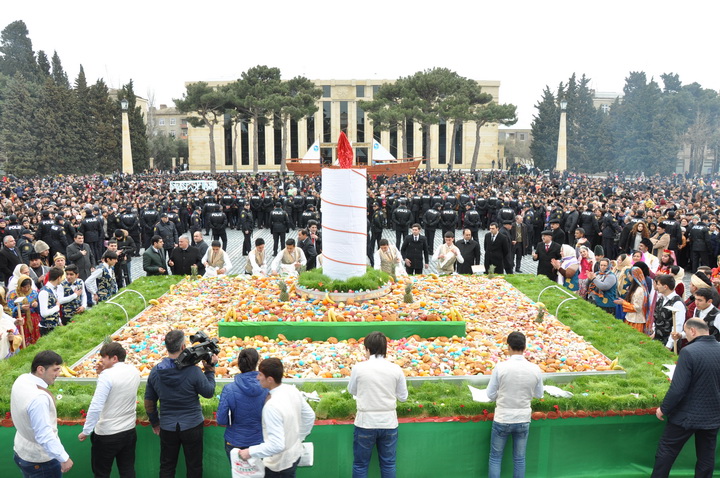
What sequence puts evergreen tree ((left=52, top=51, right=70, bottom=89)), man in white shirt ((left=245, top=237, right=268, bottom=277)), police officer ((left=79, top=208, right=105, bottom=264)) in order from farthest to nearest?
evergreen tree ((left=52, top=51, right=70, bottom=89)), police officer ((left=79, top=208, right=105, bottom=264)), man in white shirt ((left=245, top=237, right=268, bottom=277))

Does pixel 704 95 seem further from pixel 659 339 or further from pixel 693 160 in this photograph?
pixel 659 339

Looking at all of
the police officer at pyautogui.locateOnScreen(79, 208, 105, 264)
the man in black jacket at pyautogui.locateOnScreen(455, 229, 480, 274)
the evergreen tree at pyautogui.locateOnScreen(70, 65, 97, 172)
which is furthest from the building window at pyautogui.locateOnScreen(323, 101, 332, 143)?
the man in black jacket at pyautogui.locateOnScreen(455, 229, 480, 274)

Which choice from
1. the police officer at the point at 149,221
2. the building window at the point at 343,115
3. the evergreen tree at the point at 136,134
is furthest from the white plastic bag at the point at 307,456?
the building window at the point at 343,115

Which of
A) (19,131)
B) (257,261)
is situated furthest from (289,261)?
(19,131)

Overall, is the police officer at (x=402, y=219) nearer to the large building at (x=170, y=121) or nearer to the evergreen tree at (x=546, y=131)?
the evergreen tree at (x=546, y=131)

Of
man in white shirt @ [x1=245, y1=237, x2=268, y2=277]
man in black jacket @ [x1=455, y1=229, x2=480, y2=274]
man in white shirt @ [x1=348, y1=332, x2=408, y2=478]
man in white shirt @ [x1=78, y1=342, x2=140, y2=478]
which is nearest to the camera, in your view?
man in white shirt @ [x1=78, y1=342, x2=140, y2=478]

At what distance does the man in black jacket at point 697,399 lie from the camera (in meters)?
5.59

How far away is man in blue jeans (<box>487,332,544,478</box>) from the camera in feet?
18.3

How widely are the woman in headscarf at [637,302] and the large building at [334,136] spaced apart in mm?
67218

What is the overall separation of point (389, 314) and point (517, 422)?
4.33 meters

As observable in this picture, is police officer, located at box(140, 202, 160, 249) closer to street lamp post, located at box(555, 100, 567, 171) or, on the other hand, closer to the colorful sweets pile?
the colorful sweets pile

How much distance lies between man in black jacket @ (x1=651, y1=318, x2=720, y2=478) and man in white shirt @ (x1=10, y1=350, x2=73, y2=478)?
565 cm

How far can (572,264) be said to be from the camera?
12.6 m

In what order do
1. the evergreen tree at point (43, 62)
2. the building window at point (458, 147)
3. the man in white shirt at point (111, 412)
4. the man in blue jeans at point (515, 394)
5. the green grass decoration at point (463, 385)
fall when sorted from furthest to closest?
the building window at point (458, 147)
the evergreen tree at point (43, 62)
the green grass decoration at point (463, 385)
the man in blue jeans at point (515, 394)
the man in white shirt at point (111, 412)
